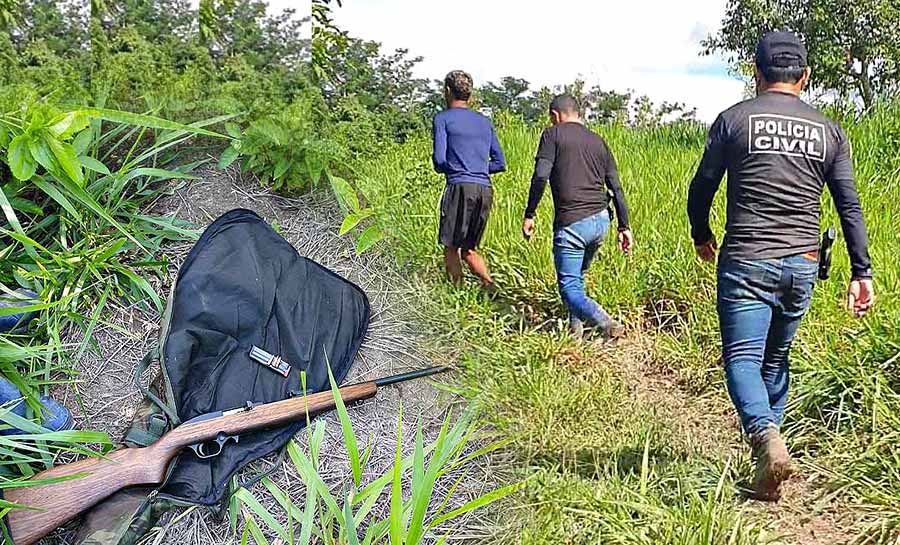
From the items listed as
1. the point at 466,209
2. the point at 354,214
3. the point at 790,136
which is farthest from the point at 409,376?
the point at 790,136

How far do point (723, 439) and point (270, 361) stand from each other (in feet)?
4.24

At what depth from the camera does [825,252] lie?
167 centimetres

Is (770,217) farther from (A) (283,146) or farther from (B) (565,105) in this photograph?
(A) (283,146)

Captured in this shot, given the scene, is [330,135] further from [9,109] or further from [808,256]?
[808,256]

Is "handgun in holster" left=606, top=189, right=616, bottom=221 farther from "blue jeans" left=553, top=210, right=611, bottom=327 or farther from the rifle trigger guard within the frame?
the rifle trigger guard

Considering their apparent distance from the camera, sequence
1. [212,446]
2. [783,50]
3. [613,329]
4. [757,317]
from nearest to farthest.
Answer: [783,50]
[757,317]
[212,446]
[613,329]

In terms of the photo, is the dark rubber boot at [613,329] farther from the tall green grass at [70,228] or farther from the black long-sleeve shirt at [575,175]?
the tall green grass at [70,228]

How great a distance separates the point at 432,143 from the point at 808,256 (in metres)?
1.11

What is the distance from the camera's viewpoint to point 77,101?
2.53 metres

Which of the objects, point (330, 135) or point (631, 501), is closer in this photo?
point (631, 501)

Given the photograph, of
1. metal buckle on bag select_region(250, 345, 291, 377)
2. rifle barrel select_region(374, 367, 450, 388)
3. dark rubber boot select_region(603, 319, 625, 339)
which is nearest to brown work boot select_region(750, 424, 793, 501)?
dark rubber boot select_region(603, 319, 625, 339)

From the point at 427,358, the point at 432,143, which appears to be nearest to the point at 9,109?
the point at 432,143

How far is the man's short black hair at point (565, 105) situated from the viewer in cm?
200

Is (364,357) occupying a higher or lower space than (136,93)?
lower
